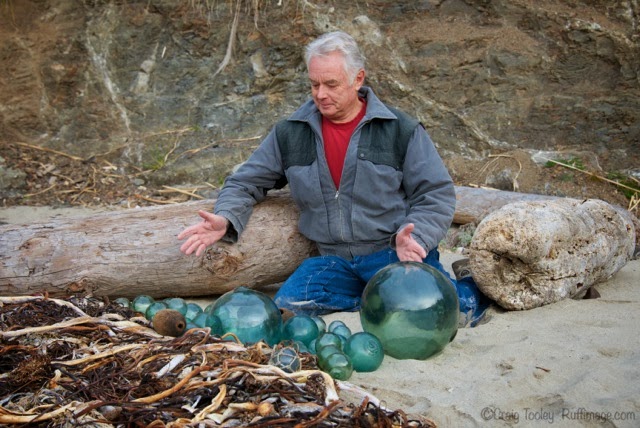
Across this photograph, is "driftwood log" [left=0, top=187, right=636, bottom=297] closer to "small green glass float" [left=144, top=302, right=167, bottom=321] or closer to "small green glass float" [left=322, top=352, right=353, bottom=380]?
"small green glass float" [left=144, top=302, right=167, bottom=321]

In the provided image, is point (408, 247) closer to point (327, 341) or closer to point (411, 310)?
point (411, 310)

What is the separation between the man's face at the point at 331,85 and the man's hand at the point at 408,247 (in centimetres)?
93

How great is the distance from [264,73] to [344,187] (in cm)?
467

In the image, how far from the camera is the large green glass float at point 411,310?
3461 mm

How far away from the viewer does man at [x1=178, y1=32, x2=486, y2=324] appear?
4551mm

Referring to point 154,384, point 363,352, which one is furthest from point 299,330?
point 154,384

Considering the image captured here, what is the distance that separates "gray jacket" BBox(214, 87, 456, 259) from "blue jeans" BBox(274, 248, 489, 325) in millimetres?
89

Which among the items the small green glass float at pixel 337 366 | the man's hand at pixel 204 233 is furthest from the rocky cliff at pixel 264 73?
the small green glass float at pixel 337 366

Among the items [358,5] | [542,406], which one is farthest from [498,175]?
[542,406]

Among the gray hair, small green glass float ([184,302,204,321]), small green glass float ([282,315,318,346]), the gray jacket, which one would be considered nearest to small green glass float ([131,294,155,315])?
small green glass float ([184,302,204,321])

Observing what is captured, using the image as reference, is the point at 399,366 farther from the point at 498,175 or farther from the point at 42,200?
the point at 42,200

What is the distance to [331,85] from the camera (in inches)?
178

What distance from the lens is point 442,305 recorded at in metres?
3.49

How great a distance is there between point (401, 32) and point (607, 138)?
2.77m
